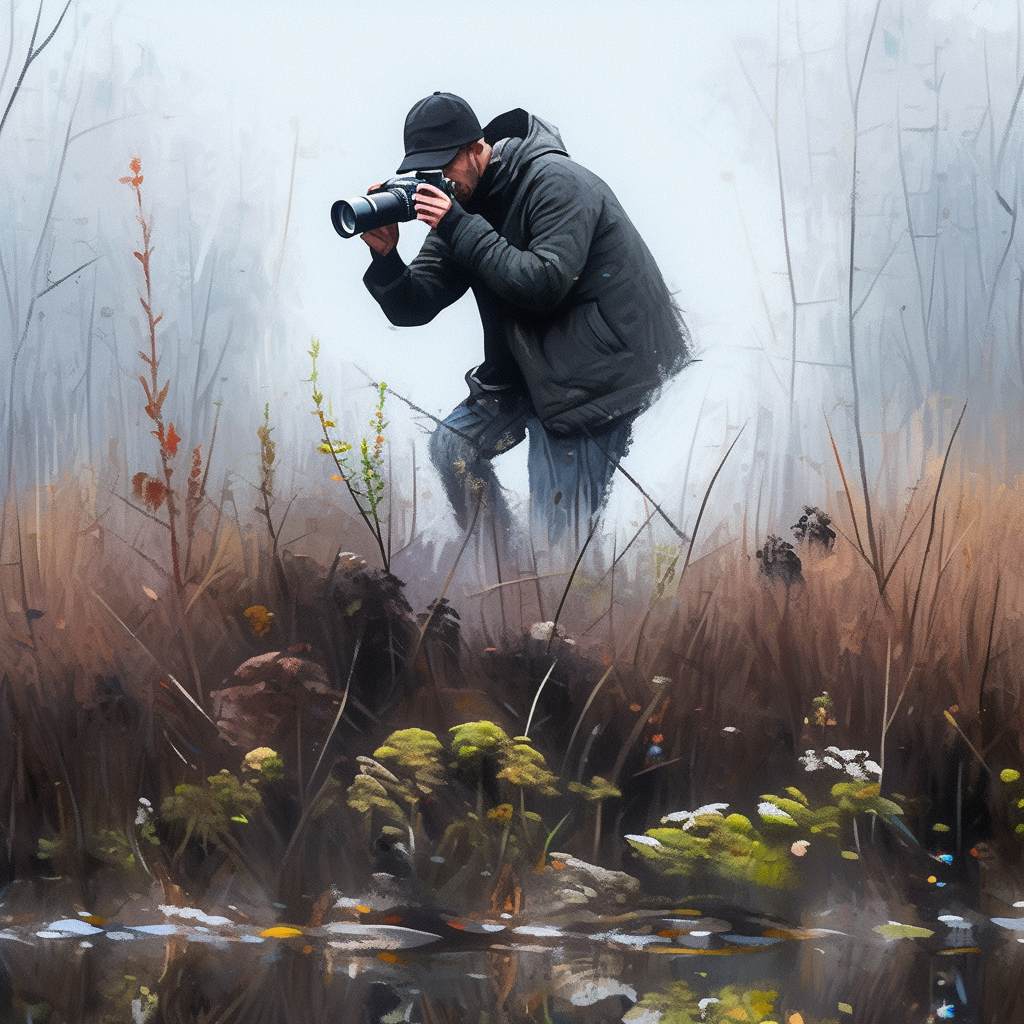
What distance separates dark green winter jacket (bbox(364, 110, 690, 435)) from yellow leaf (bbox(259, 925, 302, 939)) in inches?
47.5

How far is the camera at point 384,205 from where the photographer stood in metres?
2.29

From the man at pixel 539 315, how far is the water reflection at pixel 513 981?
Answer: 0.90 m

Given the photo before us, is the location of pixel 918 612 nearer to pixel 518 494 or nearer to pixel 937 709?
pixel 937 709

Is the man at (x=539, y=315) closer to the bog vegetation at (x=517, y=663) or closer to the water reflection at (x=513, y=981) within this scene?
the bog vegetation at (x=517, y=663)

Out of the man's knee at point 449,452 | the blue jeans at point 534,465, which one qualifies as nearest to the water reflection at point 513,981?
the blue jeans at point 534,465

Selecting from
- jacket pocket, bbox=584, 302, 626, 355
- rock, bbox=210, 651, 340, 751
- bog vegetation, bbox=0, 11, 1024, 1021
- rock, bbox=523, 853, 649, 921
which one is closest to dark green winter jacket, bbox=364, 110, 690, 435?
jacket pocket, bbox=584, 302, 626, 355

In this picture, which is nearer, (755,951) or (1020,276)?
(755,951)

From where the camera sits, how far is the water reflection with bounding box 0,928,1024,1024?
1.99m

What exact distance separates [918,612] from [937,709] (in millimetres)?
213

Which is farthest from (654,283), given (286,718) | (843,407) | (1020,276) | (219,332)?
(286,718)

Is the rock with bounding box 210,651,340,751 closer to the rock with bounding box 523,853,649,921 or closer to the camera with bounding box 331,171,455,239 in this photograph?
the rock with bounding box 523,853,649,921

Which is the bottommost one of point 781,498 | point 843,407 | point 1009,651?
point 1009,651

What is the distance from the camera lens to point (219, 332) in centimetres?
245

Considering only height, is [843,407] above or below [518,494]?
above
